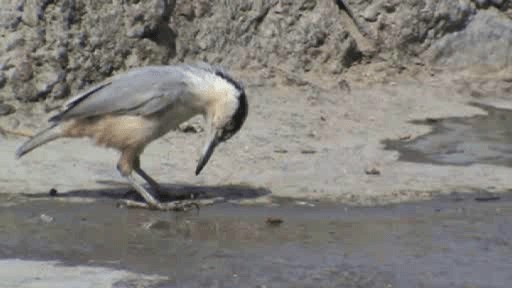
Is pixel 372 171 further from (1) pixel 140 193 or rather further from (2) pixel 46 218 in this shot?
(2) pixel 46 218

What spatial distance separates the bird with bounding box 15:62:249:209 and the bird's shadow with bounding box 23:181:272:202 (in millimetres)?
184

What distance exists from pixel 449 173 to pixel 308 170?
1.00 m

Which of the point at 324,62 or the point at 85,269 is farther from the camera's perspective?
the point at 324,62

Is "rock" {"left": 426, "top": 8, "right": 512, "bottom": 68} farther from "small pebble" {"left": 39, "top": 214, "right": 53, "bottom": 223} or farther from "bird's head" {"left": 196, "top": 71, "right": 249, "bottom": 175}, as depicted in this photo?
"small pebble" {"left": 39, "top": 214, "right": 53, "bottom": 223}

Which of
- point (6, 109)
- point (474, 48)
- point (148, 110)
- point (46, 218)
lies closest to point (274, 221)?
point (148, 110)

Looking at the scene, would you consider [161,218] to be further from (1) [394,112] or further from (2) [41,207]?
(1) [394,112]

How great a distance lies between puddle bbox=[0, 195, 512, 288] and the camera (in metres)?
6.49

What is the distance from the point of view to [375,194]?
845 centimetres

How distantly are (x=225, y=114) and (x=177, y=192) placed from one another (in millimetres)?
735

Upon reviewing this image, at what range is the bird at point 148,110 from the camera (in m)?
7.95

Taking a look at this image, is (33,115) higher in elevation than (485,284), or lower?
lower

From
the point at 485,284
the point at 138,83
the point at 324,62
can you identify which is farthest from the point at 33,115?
the point at 485,284

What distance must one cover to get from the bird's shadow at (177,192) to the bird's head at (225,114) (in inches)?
14.3

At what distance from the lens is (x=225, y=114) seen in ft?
26.1
